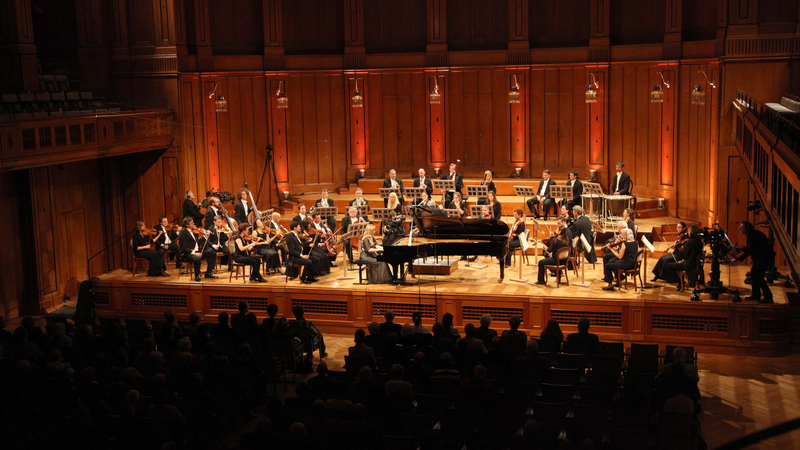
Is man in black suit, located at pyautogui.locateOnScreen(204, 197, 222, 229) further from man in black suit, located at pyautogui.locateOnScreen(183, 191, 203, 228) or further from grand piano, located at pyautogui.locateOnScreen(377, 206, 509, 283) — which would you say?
grand piano, located at pyautogui.locateOnScreen(377, 206, 509, 283)

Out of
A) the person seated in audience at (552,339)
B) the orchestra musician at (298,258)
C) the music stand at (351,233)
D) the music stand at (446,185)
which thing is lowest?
the person seated in audience at (552,339)

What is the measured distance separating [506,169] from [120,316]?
975 centimetres

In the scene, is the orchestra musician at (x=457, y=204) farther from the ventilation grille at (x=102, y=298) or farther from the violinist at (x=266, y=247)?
the ventilation grille at (x=102, y=298)

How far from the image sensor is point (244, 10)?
18.6 meters

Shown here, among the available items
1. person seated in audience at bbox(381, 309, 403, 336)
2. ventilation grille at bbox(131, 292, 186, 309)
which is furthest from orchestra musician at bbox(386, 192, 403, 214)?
person seated in audience at bbox(381, 309, 403, 336)

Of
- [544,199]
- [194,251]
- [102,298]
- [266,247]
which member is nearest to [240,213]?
[194,251]

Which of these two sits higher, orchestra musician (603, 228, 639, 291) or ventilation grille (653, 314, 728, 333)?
orchestra musician (603, 228, 639, 291)

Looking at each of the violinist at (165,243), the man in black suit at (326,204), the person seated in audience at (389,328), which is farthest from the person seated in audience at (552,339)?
the violinist at (165,243)

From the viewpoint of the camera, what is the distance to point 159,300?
44.3ft

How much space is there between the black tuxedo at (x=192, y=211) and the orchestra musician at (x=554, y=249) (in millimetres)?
7167

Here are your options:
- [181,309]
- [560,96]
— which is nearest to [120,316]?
[181,309]

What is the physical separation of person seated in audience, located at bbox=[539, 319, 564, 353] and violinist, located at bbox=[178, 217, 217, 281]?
261 inches

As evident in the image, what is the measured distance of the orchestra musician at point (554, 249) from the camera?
1253cm

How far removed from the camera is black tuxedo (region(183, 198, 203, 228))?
15.5 metres
